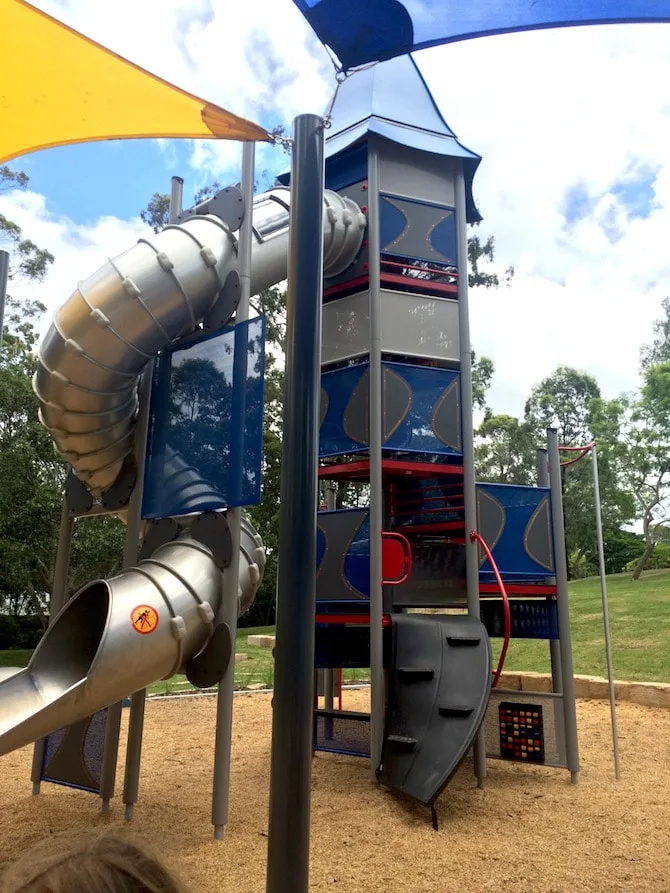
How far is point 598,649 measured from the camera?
15.0 metres

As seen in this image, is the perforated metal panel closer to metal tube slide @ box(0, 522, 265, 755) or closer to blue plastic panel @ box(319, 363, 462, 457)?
blue plastic panel @ box(319, 363, 462, 457)

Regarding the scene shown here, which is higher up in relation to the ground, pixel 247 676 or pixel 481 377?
pixel 481 377

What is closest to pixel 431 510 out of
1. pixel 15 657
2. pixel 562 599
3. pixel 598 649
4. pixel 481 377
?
pixel 562 599

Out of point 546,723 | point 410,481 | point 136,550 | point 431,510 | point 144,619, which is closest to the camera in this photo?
point 144,619

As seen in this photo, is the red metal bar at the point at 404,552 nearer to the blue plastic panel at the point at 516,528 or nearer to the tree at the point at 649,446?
the blue plastic panel at the point at 516,528

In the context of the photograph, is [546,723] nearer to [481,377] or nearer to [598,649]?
[598,649]

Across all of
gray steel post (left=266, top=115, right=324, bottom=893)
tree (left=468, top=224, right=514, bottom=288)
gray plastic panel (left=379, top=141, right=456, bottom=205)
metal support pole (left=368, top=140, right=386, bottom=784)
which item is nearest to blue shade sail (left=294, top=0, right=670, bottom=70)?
gray steel post (left=266, top=115, right=324, bottom=893)

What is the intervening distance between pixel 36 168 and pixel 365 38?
19686 millimetres

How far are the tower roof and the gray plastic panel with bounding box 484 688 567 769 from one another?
196 inches

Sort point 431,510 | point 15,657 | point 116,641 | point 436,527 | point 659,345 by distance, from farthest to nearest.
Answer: point 659,345
point 15,657
point 431,510
point 436,527
point 116,641

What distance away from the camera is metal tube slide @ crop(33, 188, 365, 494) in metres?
4.86

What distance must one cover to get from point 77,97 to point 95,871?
4.80m

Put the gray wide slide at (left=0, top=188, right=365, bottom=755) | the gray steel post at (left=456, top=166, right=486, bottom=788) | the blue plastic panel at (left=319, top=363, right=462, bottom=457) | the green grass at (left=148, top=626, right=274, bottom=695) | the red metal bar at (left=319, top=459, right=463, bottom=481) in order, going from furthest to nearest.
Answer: the green grass at (left=148, top=626, right=274, bottom=695), the blue plastic panel at (left=319, top=363, right=462, bottom=457), the red metal bar at (left=319, top=459, right=463, bottom=481), the gray steel post at (left=456, top=166, right=486, bottom=788), the gray wide slide at (left=0, top=188, right=365, bottom=755)

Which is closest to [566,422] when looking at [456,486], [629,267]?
[629,267]
